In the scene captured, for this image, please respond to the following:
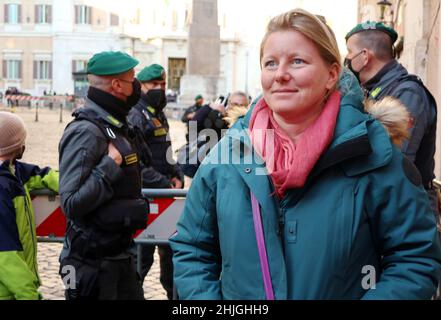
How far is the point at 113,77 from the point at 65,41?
66.1 metres

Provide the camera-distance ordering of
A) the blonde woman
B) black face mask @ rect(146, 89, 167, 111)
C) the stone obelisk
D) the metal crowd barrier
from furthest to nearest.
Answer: the stone obelisk
black face mask @ rect(146, 89, 167, 111)
the metal crowd barrier
the blonde woman

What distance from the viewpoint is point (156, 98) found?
6.77 metres

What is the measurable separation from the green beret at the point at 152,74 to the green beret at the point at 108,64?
2.30 m

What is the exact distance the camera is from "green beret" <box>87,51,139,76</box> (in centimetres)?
453

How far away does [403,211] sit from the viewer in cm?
248

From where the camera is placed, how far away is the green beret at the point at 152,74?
695 centimetres

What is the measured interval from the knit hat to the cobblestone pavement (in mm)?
2747

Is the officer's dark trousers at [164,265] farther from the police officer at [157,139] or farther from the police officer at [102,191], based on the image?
the police officer at [102,191]

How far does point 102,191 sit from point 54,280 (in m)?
3.55

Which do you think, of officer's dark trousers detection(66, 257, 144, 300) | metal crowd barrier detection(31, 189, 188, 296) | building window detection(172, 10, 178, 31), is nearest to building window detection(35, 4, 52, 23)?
building window detection(172, 10, 178, 31)

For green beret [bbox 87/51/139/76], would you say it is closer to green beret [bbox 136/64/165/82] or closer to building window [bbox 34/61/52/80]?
green beret [bbox 136/64/165/82]

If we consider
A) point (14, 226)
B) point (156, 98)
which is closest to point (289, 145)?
point (14, 226)

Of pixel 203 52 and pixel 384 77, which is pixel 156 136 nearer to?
pixel 384 77
